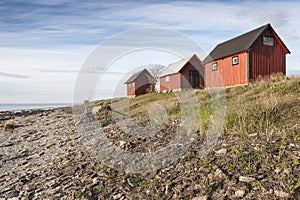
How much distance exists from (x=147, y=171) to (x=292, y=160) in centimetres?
250

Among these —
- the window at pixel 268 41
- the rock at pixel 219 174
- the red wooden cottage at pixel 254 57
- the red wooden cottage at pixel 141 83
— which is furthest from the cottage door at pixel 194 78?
the rock at pixel 219 174

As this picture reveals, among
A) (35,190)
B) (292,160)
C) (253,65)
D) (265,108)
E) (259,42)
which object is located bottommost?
(35,190)

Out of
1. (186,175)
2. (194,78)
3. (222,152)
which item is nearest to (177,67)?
(194,78)

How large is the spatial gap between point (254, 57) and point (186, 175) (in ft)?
60.4

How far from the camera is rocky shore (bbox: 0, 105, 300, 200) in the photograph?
4.30m

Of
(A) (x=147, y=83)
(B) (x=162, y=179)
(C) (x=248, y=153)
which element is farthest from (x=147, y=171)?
(A) (x=147, y=83)

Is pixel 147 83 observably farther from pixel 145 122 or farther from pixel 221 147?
pixel 221 147

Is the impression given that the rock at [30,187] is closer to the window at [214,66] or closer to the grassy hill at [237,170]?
the grassy hill at [237,170]

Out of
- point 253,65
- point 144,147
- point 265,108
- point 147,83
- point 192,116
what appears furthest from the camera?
point 147,83

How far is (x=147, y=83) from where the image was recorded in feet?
121

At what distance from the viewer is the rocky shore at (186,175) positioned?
14.1 feet

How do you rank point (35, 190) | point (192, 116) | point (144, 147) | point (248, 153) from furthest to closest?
point (192, 116) → point (144, 147) → point (35, 190) → point (248, 153)

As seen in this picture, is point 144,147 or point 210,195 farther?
point 144,147

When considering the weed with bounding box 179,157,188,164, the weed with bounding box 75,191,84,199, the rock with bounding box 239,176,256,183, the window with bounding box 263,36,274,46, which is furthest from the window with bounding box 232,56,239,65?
the weed with bounding box 75,191,84,199
